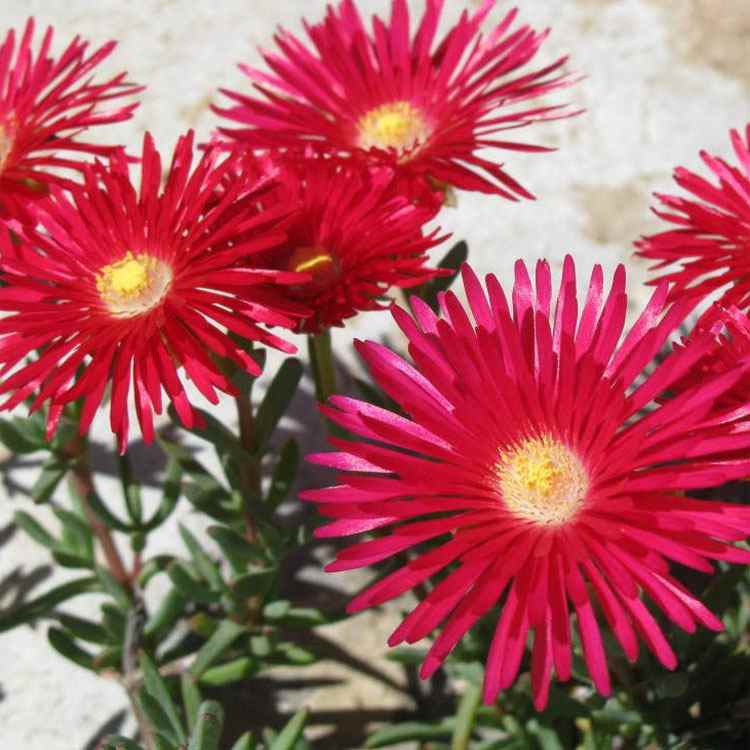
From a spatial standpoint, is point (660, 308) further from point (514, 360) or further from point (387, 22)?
point (387, 22)

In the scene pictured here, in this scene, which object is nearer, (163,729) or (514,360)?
(514,360)

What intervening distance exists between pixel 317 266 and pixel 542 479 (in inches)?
10.2

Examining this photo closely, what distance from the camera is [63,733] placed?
116 cm

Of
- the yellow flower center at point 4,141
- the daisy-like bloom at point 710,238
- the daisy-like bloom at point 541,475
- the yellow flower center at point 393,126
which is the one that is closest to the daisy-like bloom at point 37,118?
the yellow flower center at point 4,141

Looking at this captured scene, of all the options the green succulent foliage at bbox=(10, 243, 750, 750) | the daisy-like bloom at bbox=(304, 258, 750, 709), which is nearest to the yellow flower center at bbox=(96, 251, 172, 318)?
the green succulent foliage at bbox=(10, 243, 750, 750)

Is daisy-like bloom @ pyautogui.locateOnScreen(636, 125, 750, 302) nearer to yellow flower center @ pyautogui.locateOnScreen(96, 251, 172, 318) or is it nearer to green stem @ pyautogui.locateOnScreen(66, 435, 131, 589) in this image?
yellow flower center @ pyautogui.locateOnScreen(96, 251, 172, 318)

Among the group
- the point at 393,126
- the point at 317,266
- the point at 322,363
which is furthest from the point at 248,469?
the point at 393,126

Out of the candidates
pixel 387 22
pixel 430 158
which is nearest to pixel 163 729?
pixel 430 158

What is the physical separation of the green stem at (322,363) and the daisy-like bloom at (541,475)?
0.18 metres

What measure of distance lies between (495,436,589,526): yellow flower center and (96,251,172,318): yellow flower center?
1.05 feet

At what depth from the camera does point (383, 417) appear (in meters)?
0.78

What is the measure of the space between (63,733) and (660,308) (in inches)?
32.0

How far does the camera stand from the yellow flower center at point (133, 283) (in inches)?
35.1

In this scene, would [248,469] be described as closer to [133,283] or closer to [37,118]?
[133,283]
